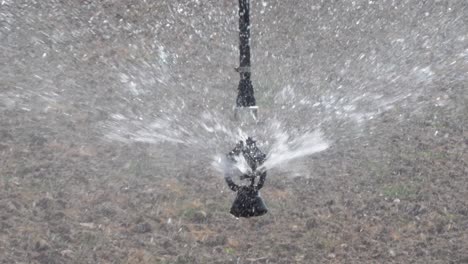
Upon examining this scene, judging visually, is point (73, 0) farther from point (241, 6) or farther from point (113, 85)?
point (241, 6)

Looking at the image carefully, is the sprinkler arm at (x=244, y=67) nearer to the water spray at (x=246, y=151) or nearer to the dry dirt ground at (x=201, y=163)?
the water spray at (x=246, y=151)

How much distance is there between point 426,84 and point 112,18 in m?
2.98

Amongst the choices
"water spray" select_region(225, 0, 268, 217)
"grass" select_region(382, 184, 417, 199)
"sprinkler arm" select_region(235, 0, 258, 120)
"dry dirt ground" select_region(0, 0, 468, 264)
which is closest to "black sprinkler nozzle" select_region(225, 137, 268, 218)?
"water spray" select_region(225, 0, 268, 217)

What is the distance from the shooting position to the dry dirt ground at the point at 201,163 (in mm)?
3852

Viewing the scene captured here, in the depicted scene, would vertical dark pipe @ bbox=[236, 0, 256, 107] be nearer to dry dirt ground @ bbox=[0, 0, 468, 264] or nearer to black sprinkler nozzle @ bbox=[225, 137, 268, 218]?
black sprinkler nozzle @ bbox=[225, 137, 268, 218]

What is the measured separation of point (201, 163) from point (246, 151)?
1340 millimetres

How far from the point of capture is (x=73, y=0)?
7.29 metres

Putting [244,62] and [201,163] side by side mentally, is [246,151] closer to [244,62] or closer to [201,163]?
[244,62]

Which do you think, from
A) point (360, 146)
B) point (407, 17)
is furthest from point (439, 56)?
point (360, 146)

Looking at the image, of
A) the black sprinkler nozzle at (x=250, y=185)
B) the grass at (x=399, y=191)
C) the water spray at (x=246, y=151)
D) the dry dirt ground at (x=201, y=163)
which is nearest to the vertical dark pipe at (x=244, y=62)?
the water spray at (x=246, y=151)

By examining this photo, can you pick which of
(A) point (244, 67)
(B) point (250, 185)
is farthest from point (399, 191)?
(A) point (244, 67)

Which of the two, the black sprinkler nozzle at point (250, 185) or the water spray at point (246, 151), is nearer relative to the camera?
the water spray at point (246, 151)

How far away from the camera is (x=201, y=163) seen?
4707mm

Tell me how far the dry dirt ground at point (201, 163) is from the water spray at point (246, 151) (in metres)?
0.35
